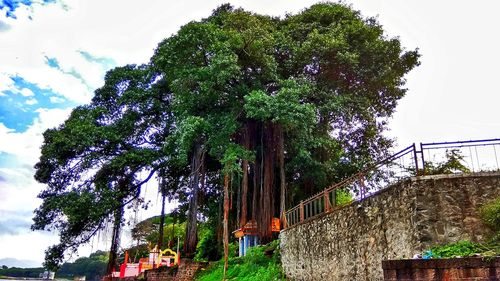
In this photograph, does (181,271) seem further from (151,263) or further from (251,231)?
(151,263)

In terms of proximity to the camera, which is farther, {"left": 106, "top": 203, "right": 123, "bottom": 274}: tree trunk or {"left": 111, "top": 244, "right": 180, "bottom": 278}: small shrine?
{"left": 111, "top": 244, "right": 180, "bottom": 278}: small shrine

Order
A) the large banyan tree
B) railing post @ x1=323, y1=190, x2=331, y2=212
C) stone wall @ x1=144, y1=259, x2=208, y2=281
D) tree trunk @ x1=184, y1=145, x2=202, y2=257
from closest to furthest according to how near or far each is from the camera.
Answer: railing post @ x1=323, y1=190, x2=331, y2=212
the large banyan tree
stone wall @ x1=144, y1=259, x2=208, y2=281
tree trunk @ x1=184, y1=145, x2=202, y2=257

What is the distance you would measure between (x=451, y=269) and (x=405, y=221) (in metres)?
2.76

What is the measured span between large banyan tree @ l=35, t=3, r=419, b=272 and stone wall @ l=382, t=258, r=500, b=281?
10.8 meters

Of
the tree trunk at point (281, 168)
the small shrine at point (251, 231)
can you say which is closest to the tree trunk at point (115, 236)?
the small shrine at point (251, 231)

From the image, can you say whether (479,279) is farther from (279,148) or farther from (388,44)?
(388,44)

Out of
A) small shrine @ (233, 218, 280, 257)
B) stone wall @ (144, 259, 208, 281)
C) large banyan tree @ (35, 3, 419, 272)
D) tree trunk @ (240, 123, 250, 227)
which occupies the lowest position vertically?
stone wall @ (144, 259, 208, 281)

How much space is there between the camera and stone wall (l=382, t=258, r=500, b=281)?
147 inches

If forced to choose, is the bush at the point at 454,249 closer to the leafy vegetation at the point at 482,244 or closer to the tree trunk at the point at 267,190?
the leafy vegetation at the point at 482,244

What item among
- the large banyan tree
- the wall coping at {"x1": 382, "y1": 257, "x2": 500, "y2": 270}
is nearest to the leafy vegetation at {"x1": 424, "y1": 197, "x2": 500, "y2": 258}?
the wall coping at {"x1": 382, "y1": 257, "x2": 500, "y2": 270}

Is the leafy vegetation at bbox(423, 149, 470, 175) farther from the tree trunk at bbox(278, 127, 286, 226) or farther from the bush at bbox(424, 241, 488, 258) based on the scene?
the tree trunk at bbox(278, 127, 286, 226)

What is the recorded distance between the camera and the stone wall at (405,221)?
6.21 m

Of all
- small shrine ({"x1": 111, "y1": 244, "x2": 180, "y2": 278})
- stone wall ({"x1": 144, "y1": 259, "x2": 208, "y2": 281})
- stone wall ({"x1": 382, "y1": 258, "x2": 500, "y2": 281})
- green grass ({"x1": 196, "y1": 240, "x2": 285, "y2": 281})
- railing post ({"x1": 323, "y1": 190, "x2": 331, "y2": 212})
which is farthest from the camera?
small shrine ({"x1": 111, "y1": 244, "x2": 180, "y2": 278})

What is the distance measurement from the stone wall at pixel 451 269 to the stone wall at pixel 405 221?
238cm
